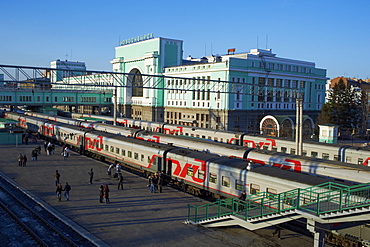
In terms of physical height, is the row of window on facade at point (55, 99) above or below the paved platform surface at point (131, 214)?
above

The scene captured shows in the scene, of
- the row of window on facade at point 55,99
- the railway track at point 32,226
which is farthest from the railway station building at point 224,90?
the railway track at point 32,226

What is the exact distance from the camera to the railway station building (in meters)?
53.7

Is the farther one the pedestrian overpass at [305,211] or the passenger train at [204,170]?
the passenger train at [204,170]

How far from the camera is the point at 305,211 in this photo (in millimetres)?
12508

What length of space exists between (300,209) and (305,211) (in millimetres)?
194

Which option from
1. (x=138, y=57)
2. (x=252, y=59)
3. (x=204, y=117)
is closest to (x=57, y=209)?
(x=204, y=117)

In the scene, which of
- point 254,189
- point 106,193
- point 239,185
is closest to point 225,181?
point 239,185

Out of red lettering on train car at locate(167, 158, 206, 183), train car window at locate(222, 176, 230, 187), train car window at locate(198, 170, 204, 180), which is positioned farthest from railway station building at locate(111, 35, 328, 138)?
train car window at locate(222, 176, 230, 187)

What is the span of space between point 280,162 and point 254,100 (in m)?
36.0

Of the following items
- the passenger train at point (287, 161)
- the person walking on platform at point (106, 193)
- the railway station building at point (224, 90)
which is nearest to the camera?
the passenger train at point (287, 161)

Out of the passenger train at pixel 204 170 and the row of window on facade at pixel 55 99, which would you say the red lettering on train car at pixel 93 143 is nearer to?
the passenger train at pixel 204 170

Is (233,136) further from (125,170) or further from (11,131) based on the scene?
(11,131)

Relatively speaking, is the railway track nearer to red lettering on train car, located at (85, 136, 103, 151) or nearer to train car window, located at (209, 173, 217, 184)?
train car window, located at (209, 173, 217, 184)

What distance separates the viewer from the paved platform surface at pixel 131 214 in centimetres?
1507
